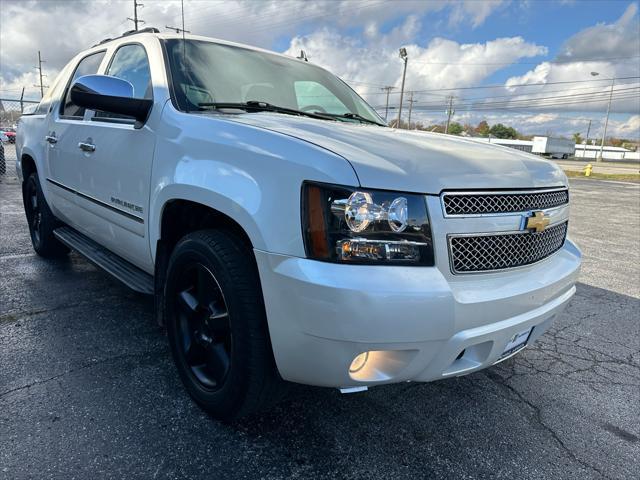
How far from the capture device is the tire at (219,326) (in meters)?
1.92

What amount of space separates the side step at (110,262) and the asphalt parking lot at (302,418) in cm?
44

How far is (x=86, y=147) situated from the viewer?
3223mm

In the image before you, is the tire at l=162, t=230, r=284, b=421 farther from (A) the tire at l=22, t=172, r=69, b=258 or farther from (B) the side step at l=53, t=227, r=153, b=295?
(A) the tire at l=22, t=172, r=69, b=258

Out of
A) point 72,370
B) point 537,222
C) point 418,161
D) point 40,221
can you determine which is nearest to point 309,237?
point 418,161

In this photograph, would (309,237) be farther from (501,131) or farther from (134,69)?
(501,131)

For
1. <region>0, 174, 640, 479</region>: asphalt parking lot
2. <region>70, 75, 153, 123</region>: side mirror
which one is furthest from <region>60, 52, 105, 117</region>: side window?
<region>0, 174, 640, 479</region>: asphalt parking lot

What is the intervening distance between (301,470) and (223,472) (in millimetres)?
318

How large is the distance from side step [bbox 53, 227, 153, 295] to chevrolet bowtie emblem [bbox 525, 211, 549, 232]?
2023 mm

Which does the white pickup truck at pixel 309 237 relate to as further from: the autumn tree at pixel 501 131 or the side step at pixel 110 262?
the autumn tree at pixel 501 131

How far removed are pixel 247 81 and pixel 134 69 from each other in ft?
2.57

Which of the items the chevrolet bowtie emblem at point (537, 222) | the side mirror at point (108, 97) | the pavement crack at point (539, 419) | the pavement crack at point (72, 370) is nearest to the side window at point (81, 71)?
the side mirror at point (108, 97)

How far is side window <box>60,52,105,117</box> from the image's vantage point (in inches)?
145

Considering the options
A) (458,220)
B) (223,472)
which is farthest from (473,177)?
(223,472)

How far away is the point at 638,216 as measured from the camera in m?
10.6
